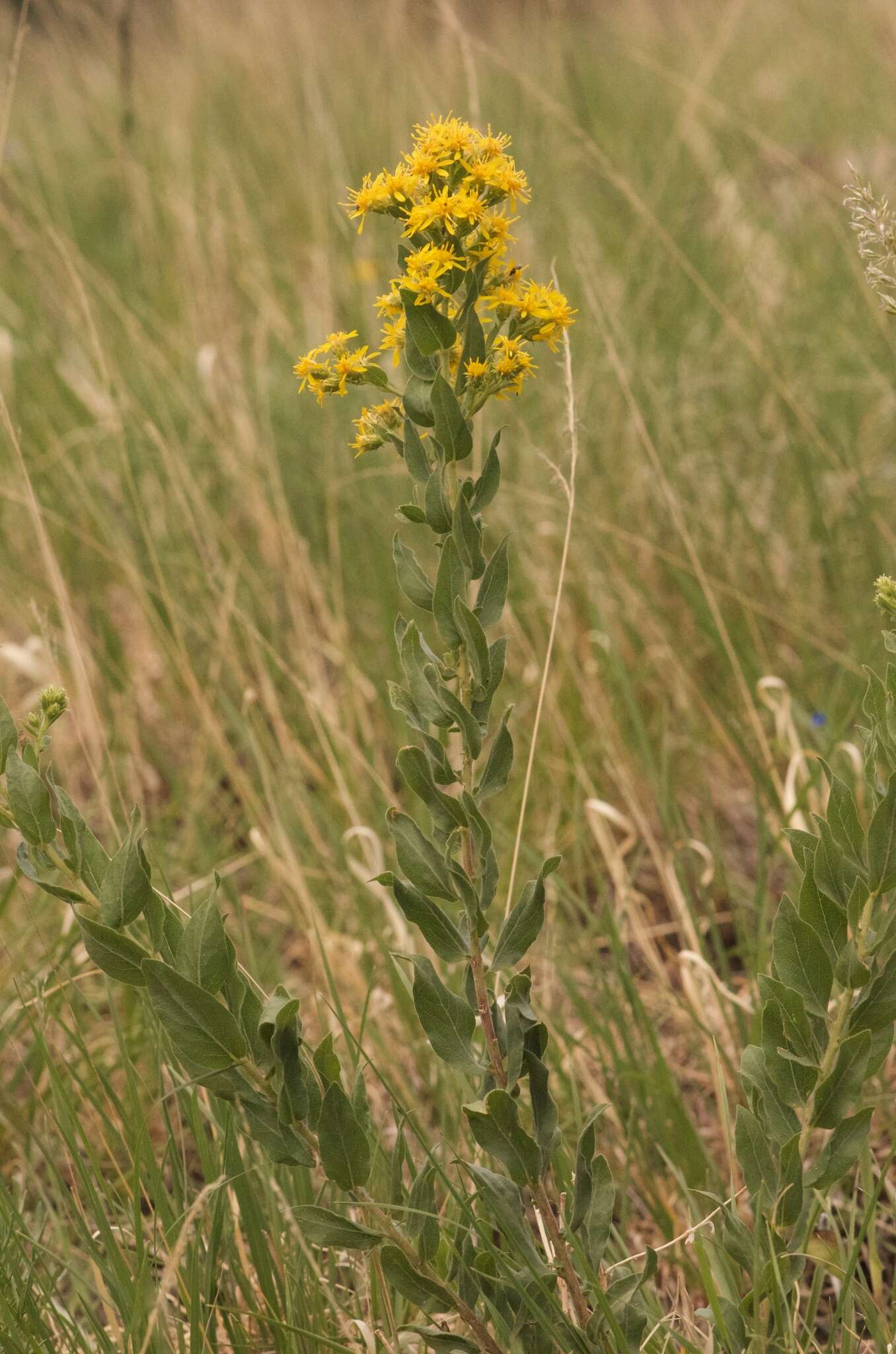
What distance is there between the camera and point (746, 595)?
2184mm

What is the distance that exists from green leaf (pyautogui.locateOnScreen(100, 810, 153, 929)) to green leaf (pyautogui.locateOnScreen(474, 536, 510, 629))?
29 centimetres

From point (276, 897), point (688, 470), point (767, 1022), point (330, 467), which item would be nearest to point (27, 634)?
point (330, 467)

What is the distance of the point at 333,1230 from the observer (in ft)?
2.88

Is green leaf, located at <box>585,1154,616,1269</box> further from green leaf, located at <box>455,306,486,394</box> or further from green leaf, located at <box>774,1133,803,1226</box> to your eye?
green leaf, located at <box>455,306,486,394</box>

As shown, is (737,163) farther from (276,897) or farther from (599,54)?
(276,897)

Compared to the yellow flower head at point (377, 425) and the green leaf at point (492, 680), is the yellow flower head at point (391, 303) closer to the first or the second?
the yellow flower head at point (377, 425)

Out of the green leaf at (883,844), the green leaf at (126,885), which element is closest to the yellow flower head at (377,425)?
the green leaf at (126,885)

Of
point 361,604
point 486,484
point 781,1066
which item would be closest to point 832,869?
point 781,1066

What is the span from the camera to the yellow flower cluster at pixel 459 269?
33.2 inches

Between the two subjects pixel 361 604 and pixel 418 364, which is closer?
pixel 418 364

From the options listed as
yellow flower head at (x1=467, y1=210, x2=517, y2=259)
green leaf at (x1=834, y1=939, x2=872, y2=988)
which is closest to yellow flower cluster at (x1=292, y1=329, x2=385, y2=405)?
yellow flower head at (x1=467, y1=210, x2=517, y2=259)

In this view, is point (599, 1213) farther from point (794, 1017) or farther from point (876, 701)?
point (876, 701)

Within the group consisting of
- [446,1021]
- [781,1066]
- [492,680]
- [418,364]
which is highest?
[418,364]

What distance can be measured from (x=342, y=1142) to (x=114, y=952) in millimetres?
209
